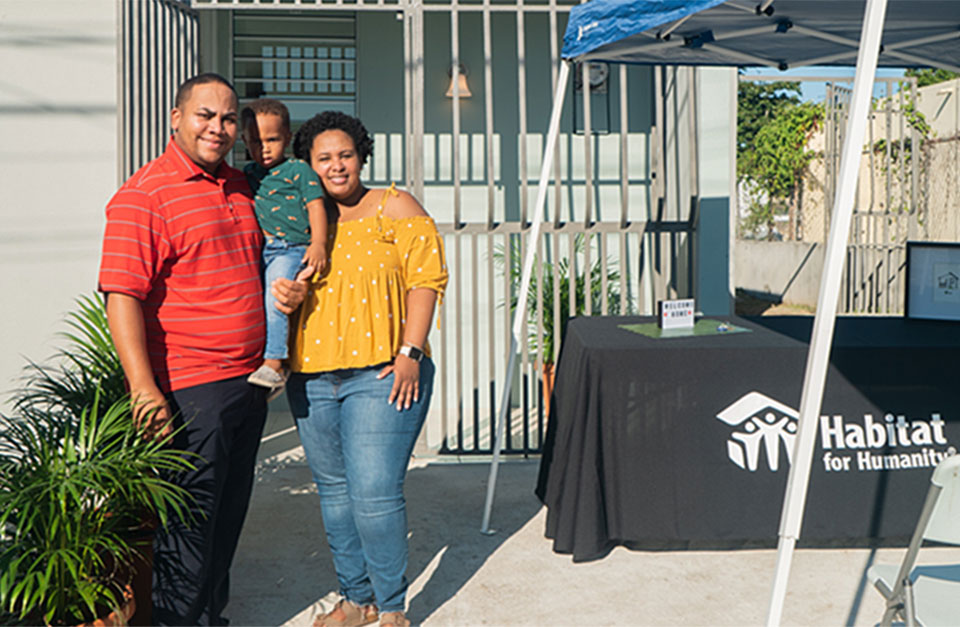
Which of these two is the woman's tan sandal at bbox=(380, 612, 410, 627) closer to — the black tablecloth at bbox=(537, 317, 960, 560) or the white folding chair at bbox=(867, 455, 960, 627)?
the black tablecloth at bbox=(537, 317, 960, 560)

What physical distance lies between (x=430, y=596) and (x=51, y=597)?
1.42 meters

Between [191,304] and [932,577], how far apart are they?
7.32 ft

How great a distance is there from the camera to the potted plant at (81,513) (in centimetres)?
233

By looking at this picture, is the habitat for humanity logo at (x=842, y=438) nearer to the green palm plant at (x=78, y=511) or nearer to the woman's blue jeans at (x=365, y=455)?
the woman's blue jeans at (x=365, y=455)

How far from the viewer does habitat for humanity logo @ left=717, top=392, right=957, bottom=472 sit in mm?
3680

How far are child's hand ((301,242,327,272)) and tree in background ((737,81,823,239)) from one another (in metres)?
14.3

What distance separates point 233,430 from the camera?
2.73 metres

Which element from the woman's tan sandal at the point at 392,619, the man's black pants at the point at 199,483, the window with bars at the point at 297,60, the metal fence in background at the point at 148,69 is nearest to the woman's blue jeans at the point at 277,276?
the man's black pants at the point at 199,483

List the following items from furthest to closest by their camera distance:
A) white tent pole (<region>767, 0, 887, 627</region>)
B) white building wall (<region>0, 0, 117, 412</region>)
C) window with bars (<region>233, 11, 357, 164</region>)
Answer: window with bars (<region>233, 11, 357, 164</region>), white building wall (<region>0, 0, 117, 412</region>), white tent pole (<region>767, 0, 887, 627</region>)

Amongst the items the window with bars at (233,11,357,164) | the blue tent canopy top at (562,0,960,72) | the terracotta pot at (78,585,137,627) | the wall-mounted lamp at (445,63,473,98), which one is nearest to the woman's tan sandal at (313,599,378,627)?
→ the terracotta pot at (78,585,137,627)

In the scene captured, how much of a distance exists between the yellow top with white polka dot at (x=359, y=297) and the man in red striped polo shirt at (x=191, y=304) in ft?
0.54

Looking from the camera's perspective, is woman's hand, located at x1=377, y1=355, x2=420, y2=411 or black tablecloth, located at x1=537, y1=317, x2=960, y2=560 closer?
woman's hand, located at x1=377, y1=355, x2=420, y2=411

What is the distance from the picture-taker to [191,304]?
2.57 metres

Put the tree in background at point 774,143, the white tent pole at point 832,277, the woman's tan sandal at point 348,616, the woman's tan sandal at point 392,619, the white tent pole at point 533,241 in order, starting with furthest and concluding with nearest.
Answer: the tree in background at point 774,143 → the white tent pole at point 533,241 → the woman's tan sandal at point 348,616 → the woman's tan sandal at point 392,619 → the white tent pole at point 832,277
